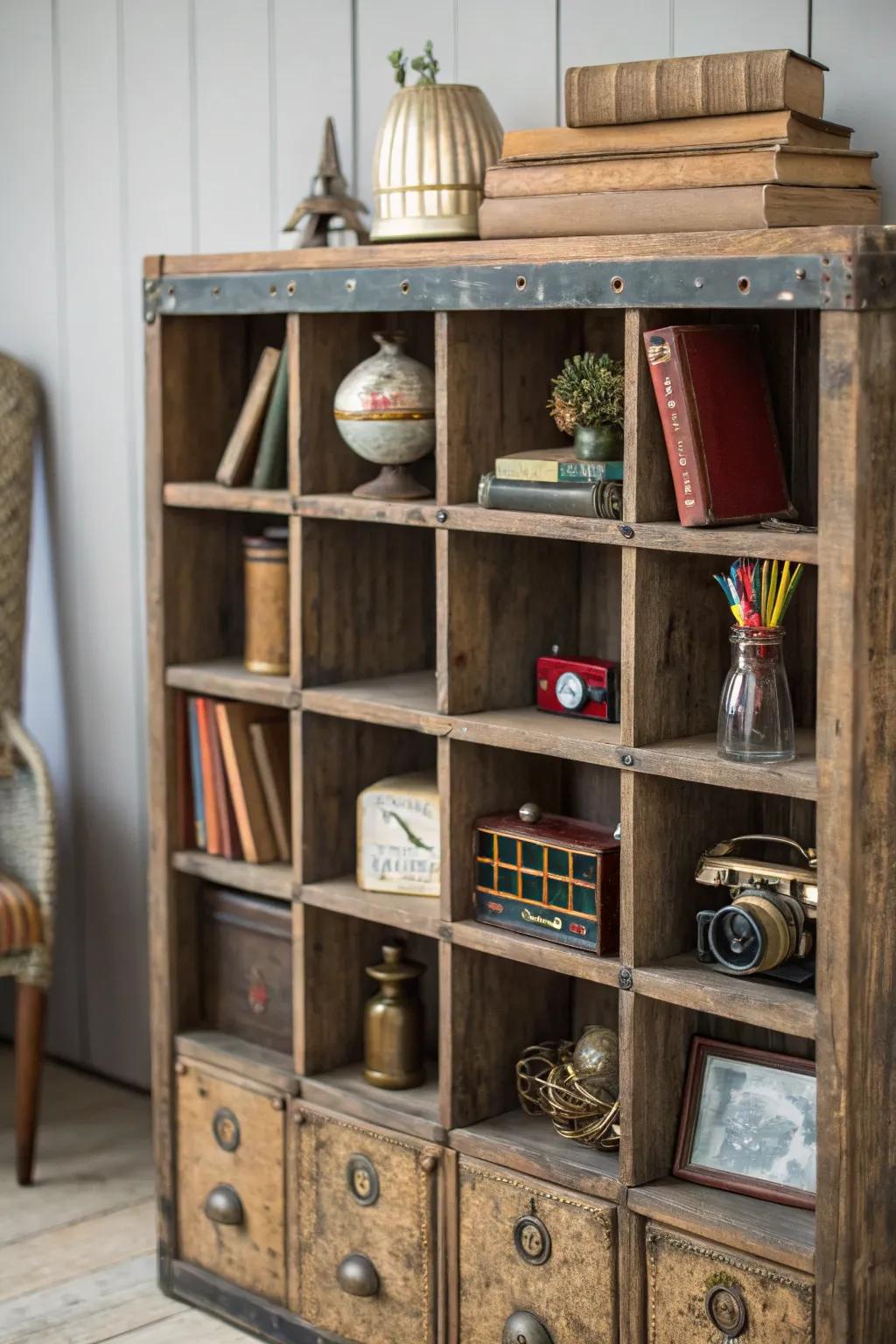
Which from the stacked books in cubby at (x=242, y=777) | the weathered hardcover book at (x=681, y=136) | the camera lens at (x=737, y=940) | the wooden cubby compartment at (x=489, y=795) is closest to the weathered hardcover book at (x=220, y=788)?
the stacked books in cubby at (x=242, y=777)

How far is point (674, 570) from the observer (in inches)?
85.2

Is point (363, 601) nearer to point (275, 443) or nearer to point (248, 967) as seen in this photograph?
point (275, 443)

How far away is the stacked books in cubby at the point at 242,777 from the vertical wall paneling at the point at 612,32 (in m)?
1.06

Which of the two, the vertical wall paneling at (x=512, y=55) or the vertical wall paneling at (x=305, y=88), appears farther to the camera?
the vertical wall paneling at (x=305, y=88)

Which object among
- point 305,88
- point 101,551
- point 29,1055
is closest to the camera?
point 305,88

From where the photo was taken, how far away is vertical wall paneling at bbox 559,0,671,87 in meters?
2.41

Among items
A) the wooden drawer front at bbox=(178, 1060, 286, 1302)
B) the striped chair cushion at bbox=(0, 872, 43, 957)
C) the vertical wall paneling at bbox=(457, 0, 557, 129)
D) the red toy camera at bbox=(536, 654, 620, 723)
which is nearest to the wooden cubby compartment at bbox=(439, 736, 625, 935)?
the red toy camera at bbox=(536, 654, 620, 723)

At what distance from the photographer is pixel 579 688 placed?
2.34 m

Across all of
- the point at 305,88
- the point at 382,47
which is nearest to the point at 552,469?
the point at 382,47

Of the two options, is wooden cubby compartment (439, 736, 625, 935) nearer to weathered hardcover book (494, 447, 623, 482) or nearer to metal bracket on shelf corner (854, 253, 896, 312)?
weathered hardcover book (494, 447, 623, 482)

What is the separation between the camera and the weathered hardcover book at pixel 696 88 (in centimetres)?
199

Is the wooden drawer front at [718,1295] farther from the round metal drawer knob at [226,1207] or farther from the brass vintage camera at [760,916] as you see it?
the round metal drawer knob at [226,1207]

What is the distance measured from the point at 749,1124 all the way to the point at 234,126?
1951 mm

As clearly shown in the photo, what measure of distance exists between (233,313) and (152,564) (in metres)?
0.43
